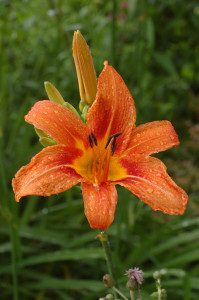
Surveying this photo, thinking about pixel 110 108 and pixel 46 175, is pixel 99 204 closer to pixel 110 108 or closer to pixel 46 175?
pixel 46 175

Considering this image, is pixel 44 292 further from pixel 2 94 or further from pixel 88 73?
pixel 88 73

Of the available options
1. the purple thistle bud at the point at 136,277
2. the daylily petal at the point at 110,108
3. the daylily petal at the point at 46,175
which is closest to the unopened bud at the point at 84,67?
the daylily petal at the point at 110,108

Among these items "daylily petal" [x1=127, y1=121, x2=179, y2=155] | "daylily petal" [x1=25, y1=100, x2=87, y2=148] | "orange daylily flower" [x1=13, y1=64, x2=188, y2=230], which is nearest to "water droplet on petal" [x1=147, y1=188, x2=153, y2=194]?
"orange daylily flower" [x1=13, y1=64, x2=188, y2=230]

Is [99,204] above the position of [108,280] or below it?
above

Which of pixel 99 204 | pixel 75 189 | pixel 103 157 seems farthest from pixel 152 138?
pixel 75 189

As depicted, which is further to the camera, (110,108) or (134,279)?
(110,108)

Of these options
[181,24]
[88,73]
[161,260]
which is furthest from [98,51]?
[88,73]
